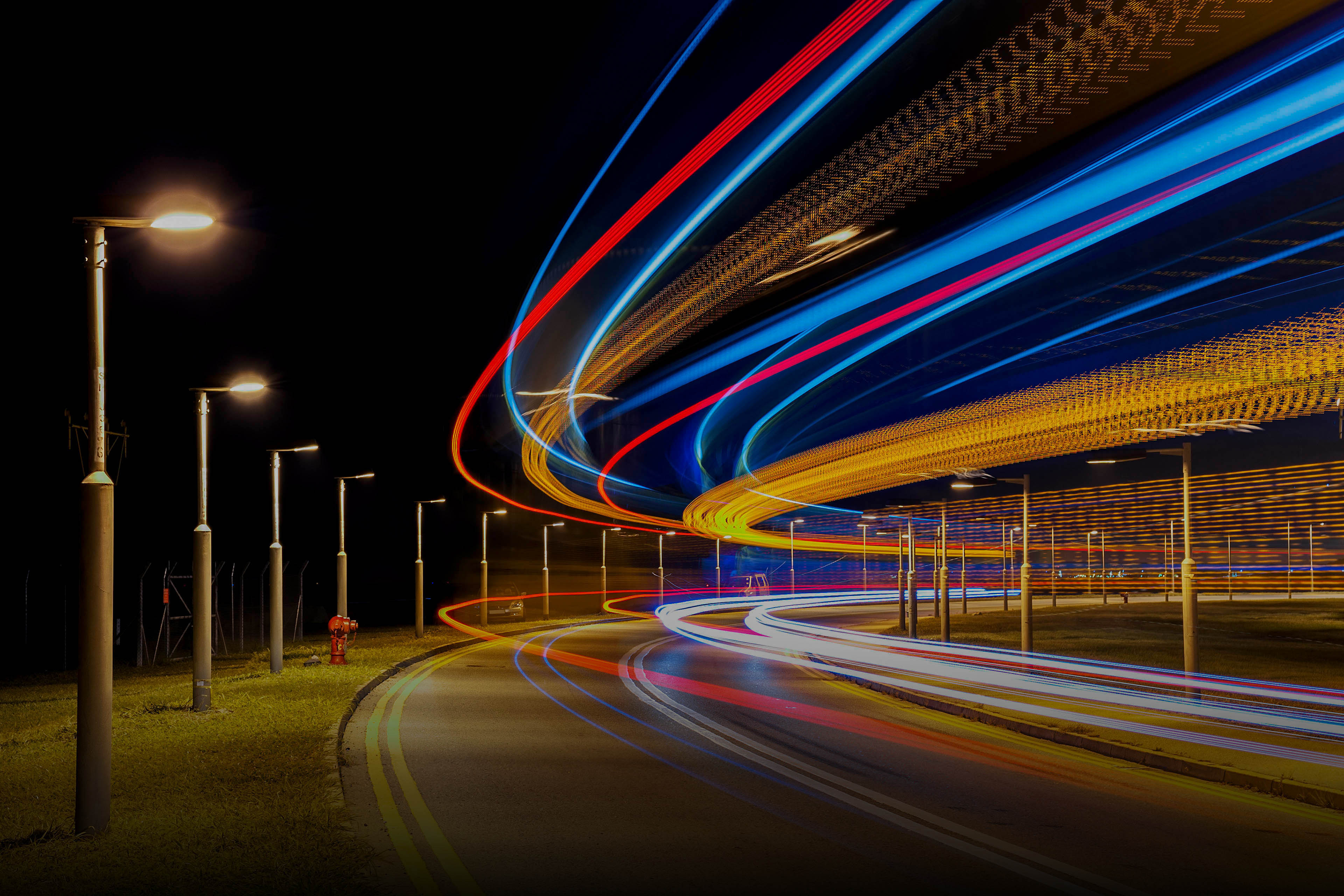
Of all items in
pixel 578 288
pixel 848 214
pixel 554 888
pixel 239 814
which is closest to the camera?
pixel 554 888

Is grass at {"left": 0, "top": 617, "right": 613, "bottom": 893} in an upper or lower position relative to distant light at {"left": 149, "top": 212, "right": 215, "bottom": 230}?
lower

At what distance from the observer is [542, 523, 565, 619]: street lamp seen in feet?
196

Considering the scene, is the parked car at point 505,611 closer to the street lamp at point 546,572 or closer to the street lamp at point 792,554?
the street lamp at point 546,572

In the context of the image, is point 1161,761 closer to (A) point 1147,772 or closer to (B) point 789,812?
(A) point 1147,772

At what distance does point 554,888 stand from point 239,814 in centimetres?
344

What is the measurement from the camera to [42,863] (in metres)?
7.48

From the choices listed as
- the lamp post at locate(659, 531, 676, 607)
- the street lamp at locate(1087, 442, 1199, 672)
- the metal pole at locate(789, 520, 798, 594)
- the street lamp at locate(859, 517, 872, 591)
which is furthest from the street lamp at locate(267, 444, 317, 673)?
the lamp post at locate(659, 531, 676, 607)

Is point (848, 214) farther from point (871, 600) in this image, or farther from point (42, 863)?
point (871, 600)

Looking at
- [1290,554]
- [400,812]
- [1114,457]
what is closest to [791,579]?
[1290,554]

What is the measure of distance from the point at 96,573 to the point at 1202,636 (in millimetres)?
35854

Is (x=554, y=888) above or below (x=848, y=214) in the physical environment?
below

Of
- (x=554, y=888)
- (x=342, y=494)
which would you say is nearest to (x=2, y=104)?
(x=554, y=888)

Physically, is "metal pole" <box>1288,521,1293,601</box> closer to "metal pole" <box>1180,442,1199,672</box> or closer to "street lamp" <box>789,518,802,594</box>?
"street lamp" <box>789,518,802,594</box>

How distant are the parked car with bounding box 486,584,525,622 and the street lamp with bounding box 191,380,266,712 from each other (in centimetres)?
3466
